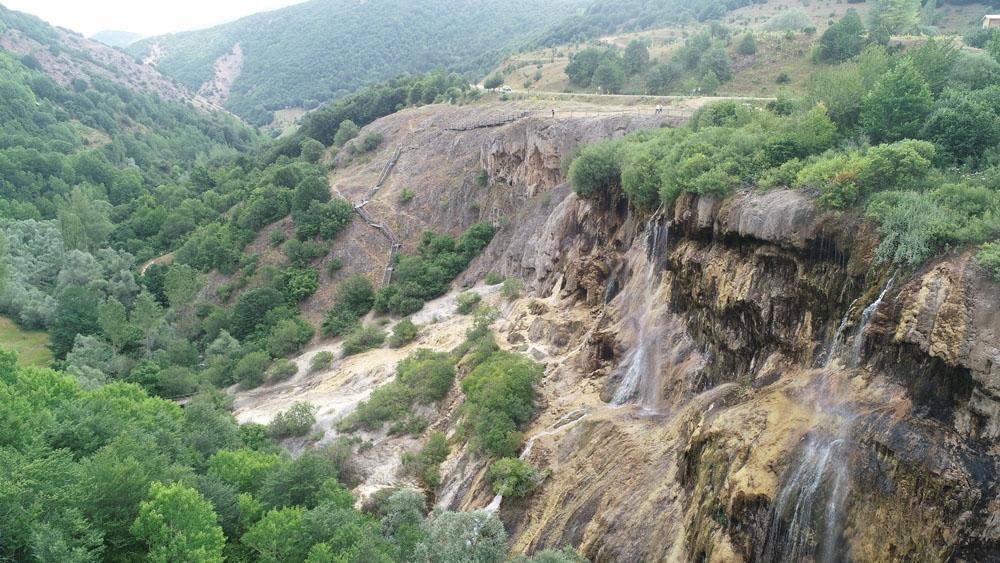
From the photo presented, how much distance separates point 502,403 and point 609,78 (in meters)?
40.8

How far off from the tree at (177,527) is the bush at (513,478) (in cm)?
824

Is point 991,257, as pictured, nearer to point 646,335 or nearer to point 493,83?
point 646,335

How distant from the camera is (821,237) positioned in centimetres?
1630

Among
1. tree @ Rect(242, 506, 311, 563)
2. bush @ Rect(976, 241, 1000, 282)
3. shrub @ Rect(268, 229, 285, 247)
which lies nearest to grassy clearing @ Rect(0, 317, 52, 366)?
shrub @ Rect(268, 229, 285, 247)

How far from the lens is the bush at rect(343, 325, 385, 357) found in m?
38.0

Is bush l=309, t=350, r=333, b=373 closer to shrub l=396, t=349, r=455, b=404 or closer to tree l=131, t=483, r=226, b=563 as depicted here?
shrub l=396, t=349, r=455, b=404

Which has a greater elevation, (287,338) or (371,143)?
(371,143)

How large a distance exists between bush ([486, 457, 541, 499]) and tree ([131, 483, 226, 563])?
27.0 feet

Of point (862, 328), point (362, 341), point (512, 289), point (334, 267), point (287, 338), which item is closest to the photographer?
point (862, 328)

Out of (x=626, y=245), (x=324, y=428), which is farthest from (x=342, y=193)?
(x=626, y=245)

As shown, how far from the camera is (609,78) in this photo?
56.1 metres

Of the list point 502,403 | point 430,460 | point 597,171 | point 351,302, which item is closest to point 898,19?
point 597,171

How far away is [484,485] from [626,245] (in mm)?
12677

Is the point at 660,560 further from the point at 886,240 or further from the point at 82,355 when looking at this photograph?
the point at 82,355
